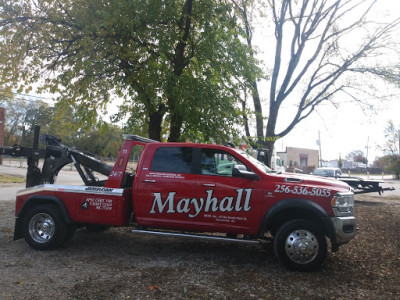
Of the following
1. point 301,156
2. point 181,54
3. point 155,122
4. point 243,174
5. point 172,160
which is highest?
point 301,156

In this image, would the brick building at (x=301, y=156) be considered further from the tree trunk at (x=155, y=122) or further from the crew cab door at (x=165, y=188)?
the crew cab door at (x=165, y=188)

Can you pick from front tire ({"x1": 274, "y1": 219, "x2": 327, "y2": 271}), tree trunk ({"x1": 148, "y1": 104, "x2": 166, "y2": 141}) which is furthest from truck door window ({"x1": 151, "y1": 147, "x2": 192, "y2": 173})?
tree trunk ({"x1": 148, "y1": 104, "x2": 166, "y2": 141})

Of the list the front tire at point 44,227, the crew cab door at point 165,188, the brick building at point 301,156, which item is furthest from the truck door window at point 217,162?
the brick building at point 301,156

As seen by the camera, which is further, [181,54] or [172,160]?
[181,54]

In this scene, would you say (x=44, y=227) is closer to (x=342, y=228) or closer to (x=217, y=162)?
(x=217, y=162)

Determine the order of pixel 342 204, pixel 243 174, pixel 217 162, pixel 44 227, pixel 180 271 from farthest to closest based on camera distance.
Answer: pixel 44 227, pixel 217 162, pixel 243 174, pixel 342 204, pixel 180 271

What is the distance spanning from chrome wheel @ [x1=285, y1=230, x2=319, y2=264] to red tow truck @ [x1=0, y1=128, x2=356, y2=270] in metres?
0.01

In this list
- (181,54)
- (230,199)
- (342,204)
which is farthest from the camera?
(181,54)

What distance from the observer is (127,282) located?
4828 mm

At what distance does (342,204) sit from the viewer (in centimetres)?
559

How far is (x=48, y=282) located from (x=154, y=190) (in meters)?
2.10

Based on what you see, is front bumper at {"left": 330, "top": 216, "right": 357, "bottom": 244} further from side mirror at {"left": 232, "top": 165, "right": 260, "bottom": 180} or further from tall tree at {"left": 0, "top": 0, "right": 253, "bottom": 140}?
tall tree at {"left": 0, "top": 0, "right": 253, "bottom": 140}

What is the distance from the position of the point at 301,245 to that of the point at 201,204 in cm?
169

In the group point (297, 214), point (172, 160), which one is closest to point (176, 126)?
point (172, 160)
